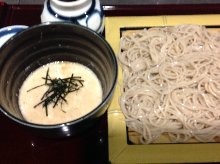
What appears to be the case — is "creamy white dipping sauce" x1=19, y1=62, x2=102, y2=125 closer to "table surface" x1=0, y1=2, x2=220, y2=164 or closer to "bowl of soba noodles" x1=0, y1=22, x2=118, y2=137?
"bowl of soba noodles" x1=0, y1=22, x2=118, y2=137

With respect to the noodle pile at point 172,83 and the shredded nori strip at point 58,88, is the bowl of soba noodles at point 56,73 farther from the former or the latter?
the noodle pile at point 172,83

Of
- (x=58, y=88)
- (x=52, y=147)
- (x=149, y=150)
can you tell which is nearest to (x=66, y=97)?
(x=58, y=88)

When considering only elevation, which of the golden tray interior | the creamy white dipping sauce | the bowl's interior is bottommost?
the golden tray interior

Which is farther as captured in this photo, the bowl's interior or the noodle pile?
the noodle pile

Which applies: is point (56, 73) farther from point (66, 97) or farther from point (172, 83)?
point (172, 83)

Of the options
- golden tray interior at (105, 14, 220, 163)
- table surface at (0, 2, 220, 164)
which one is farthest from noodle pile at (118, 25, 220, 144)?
table surface at (0, 2, 220, 164)

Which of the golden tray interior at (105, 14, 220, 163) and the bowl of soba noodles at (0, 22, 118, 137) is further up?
the bowl of soba noodles at (0, 22, 118, 137)
